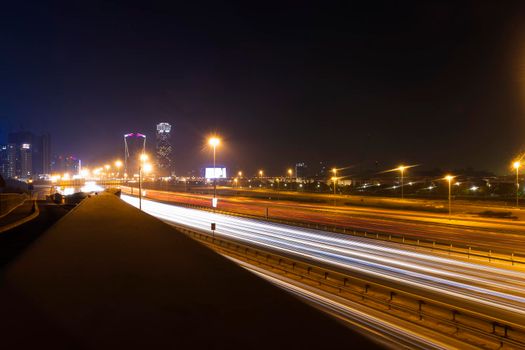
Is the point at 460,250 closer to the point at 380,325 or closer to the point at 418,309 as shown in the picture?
the point at 418,309

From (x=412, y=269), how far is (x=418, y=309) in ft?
21.3

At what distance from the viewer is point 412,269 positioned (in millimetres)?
17219

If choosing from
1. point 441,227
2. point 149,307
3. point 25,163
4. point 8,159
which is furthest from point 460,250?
point 8,159

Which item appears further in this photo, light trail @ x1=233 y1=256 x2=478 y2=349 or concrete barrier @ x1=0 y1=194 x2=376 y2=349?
light trail @ x1=233 y1=256 x2=478 y2=349

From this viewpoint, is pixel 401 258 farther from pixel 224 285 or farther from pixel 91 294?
pixel 91 294

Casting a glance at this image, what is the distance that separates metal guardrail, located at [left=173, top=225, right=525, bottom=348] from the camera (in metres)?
9.21

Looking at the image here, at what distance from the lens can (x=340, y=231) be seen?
27.8 metres

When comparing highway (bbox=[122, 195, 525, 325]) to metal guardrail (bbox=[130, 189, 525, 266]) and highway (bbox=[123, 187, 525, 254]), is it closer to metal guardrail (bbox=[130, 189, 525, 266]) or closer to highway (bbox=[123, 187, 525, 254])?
metal guardrail (bbox=[130, 189, 525, 266])

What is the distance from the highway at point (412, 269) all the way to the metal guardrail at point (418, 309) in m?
2.53

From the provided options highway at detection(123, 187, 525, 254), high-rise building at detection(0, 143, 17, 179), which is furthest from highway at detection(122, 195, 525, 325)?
high-rise building at detection(0, 143, 17, 179)

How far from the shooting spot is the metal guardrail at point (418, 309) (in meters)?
9.21

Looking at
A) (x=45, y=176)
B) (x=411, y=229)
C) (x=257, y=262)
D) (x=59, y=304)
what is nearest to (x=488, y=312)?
(x=257, y=262)

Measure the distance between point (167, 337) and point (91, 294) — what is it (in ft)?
9.39

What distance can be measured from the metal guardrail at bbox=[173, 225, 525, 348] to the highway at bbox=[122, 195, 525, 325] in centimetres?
253
